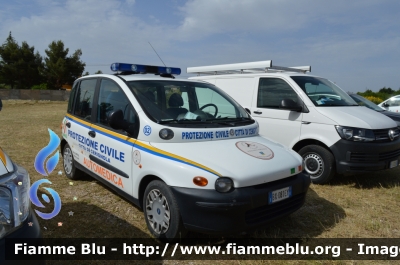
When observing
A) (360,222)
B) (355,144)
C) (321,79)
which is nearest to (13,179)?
(360,222)

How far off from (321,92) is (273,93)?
32.2 inches

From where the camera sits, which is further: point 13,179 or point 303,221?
point 303,221

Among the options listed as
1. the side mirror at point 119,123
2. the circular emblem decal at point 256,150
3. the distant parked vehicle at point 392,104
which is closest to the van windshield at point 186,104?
the side mirror at point 119,123

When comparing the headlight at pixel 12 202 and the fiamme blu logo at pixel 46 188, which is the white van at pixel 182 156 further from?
the headlight at pixel 12 202

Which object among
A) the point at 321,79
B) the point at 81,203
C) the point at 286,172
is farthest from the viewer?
the point at 321,79

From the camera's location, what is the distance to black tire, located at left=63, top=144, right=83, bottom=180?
15.9ft

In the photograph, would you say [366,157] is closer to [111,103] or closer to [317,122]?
[317,122]

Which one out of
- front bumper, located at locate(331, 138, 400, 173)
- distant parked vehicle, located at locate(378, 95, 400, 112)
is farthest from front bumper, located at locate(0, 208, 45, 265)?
distant parked vehicle, located at locate(378, 95, 400, 112)

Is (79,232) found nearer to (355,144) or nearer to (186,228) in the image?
(186,228)

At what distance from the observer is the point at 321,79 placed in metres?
5.83

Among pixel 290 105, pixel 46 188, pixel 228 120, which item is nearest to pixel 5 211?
pixel 228 120

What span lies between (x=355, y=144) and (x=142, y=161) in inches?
127

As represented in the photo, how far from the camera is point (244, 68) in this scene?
6.17 m

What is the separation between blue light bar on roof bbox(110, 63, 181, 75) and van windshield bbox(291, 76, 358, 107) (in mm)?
2231
